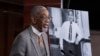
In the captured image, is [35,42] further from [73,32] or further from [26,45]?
[73,32]

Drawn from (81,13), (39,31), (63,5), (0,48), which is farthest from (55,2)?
(39,31)

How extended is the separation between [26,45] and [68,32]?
125cm

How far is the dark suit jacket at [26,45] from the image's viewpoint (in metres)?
2.72

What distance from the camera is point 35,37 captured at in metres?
2.87

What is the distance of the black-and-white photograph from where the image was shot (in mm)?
3838

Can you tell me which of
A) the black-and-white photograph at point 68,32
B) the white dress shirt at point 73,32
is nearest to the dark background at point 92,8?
the black-and-white photograph at point 68,32

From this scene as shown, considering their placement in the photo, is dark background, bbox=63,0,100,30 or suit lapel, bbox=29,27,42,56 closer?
suit lapel, bbox=29,27,42,56

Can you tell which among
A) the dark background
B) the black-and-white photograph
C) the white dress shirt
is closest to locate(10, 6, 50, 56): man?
the black-and-white photograph

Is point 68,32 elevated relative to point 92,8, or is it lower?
lower

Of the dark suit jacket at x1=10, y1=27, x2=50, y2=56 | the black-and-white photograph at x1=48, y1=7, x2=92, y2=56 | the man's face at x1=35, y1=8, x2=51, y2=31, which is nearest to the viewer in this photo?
the dark suit jacket at x1=10, y1=27, x2=50, y2=56

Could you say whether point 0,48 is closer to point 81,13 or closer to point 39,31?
point 81,13

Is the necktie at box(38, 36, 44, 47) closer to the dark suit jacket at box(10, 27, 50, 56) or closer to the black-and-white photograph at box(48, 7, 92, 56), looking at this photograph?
the dark suit jacket at box(10, 27, 50, 56)

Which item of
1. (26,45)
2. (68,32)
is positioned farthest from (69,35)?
(26,45)

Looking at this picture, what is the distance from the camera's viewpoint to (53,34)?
3.82 meters
